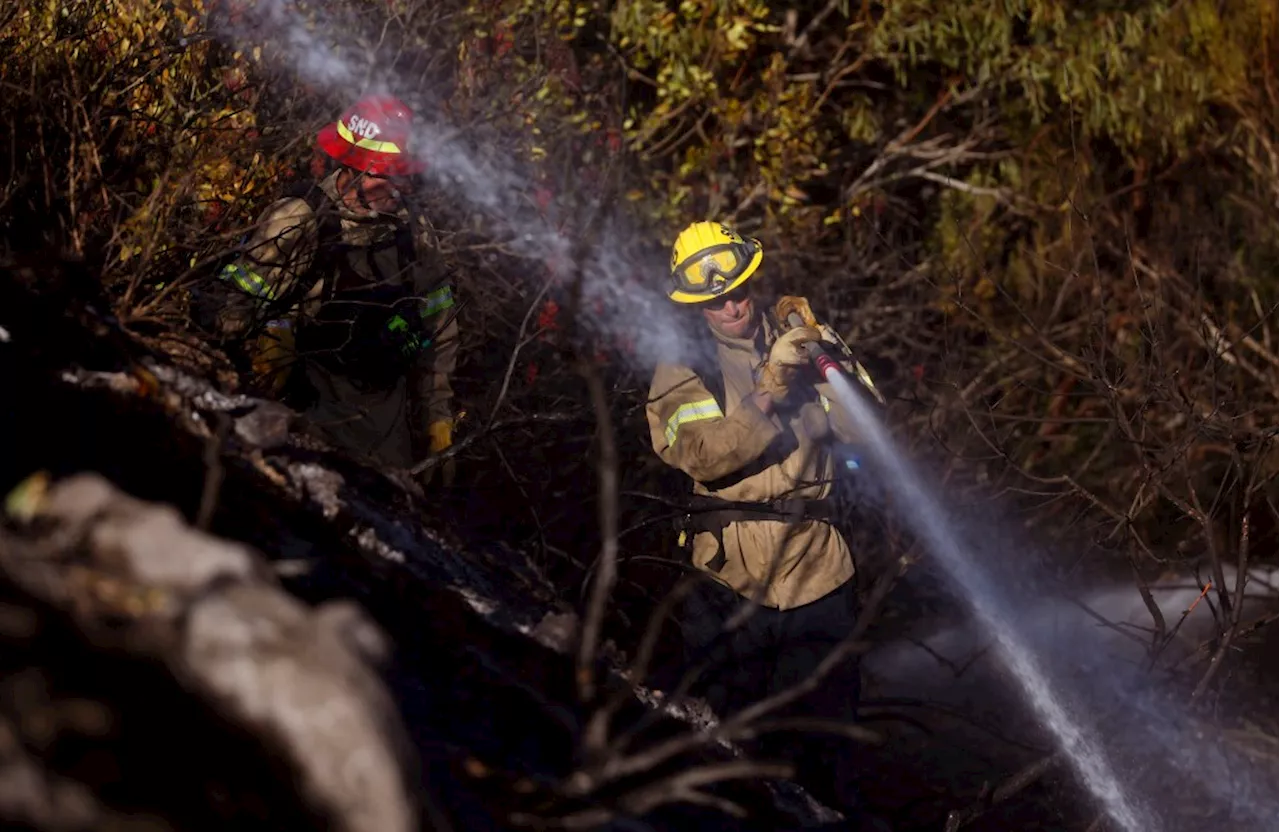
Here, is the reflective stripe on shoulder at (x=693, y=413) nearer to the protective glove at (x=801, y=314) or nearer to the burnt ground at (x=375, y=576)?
the protective glove at (x=801, y=314)

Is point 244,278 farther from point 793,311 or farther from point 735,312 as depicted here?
point 793,311

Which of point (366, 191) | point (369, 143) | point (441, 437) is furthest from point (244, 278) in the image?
point (441, 437)

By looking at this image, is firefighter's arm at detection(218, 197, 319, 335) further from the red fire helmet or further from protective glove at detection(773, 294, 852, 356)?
protective glove at detection(773, 294, 852, 356)

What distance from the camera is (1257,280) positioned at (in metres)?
10.5

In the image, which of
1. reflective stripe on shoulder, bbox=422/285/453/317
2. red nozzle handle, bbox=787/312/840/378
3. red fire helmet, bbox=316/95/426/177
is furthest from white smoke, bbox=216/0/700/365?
red nozzle handle, bbox=787/312/840/378

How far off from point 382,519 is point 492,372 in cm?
278

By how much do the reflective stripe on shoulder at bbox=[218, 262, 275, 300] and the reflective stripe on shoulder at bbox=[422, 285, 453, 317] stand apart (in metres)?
0.72

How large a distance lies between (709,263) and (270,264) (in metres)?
1.40

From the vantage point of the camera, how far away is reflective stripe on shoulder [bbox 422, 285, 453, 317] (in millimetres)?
4859

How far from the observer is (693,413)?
410 centimetres

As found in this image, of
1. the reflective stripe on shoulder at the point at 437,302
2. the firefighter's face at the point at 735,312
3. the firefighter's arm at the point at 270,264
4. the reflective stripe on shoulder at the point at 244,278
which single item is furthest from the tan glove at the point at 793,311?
the reflective stripe on shoulder at the point at 244,278

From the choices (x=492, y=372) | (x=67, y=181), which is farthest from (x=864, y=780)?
(x=67, y=181)

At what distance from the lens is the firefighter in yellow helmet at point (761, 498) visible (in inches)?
166

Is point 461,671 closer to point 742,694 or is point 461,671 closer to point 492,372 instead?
point 742,694
